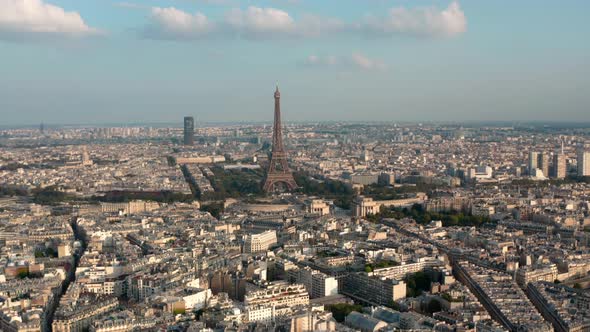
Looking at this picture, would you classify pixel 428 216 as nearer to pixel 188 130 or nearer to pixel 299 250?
pixel 299 250

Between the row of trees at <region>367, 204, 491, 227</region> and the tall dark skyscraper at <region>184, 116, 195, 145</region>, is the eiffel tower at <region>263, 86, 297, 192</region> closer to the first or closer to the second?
the row of trees at <region>367, 204, 491, 227</region>

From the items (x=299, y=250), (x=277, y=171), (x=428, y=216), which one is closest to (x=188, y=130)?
(x=277, y=171)

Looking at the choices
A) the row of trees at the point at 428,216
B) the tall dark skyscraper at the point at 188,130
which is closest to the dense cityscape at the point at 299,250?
the row of trees at the point at 428,216

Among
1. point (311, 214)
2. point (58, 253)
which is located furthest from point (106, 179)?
point (58, 253)

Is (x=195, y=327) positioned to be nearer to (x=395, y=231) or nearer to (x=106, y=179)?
(x=395, y=231)

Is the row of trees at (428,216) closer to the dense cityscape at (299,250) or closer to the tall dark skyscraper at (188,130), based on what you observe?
the dense cityscape at (299,250)
